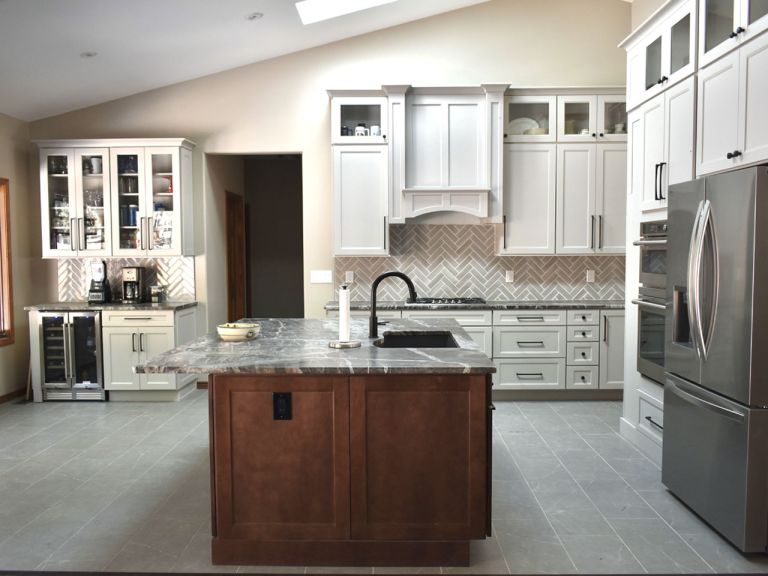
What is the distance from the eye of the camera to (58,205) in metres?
5.55

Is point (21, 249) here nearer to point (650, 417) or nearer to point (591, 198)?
point (591, 198)

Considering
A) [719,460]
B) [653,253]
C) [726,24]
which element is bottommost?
[719,460]

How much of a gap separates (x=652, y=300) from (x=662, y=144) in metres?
0.94

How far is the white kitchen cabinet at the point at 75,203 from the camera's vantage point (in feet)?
18.0

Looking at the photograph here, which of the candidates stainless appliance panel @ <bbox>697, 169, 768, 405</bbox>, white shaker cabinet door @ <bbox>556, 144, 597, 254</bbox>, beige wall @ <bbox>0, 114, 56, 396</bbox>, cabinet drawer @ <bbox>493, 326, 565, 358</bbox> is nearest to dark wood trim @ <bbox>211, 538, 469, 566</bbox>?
stainless appliance panel @ <bbox>697, 169, 768, 405</bbox>

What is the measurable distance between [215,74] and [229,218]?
1.64 m

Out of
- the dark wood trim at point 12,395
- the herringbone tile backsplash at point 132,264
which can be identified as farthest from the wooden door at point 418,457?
the dark wood trim at point 12,395

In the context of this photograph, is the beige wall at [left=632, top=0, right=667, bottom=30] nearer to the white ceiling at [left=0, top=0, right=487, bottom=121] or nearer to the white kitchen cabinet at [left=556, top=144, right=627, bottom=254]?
the white kitchen cabinet at [left=556, top=144, right=627, bottom=254]

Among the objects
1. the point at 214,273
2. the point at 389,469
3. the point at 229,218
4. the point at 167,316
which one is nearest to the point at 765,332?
Result: the point at 389,469

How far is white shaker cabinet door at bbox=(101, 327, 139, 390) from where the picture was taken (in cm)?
534

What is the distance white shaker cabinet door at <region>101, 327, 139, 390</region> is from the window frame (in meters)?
0.89

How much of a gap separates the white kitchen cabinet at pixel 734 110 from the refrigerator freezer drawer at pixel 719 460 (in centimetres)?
111

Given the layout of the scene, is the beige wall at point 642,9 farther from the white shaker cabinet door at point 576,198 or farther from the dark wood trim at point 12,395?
the dark wood trim at point 12,395

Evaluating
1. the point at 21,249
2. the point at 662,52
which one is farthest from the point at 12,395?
the point at 662,52
